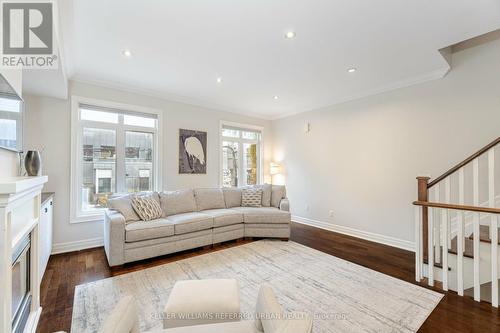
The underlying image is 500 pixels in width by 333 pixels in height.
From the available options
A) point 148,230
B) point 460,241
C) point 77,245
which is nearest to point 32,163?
point 148,230

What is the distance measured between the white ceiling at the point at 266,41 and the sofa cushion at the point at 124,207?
1.87 meters

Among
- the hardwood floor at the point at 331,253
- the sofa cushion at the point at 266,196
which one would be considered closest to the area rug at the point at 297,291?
the hardwood floor at the point at 331,253

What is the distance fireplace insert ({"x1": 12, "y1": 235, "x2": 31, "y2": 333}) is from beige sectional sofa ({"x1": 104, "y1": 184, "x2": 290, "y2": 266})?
3.35 ft

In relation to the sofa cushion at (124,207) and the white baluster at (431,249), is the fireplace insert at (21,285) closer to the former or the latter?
the sofa cushion at (124,207)

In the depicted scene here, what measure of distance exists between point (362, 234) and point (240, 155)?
308 cm

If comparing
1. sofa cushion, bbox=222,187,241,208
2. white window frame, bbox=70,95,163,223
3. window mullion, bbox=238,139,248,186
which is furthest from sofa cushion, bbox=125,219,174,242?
window mullion, bbox=238,139,248,186

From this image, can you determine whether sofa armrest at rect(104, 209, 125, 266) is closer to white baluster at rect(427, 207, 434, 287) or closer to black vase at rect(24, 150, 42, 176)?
black vase at rect(24, 150, 42, 176)

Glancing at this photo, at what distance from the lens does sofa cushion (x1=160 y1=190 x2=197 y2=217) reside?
3647mm

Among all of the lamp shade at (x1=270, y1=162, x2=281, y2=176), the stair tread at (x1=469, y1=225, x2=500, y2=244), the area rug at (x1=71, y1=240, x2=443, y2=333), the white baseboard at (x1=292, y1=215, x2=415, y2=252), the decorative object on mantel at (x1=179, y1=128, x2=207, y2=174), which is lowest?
the area rug at (x1=71, y1=240, x2=443, y2=333)

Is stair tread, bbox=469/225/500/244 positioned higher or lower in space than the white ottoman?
higher

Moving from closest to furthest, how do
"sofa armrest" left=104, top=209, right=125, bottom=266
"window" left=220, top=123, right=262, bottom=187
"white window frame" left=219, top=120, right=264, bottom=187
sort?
"sofa armrest" left=104, top=209, right=125, bottom=266 → "white window frame" left=219, top=120, right=264, bottom=187 → "window" left=220, top=123, right=262, bottom=187

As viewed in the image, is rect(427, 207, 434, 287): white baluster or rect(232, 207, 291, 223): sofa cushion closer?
rect(427, 207, 434, 287): white baluster

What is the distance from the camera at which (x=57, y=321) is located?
1.82 metres

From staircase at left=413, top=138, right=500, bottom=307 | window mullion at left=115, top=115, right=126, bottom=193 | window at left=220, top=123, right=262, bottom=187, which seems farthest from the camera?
window at left=220, top=123, right=262, bottom=187
